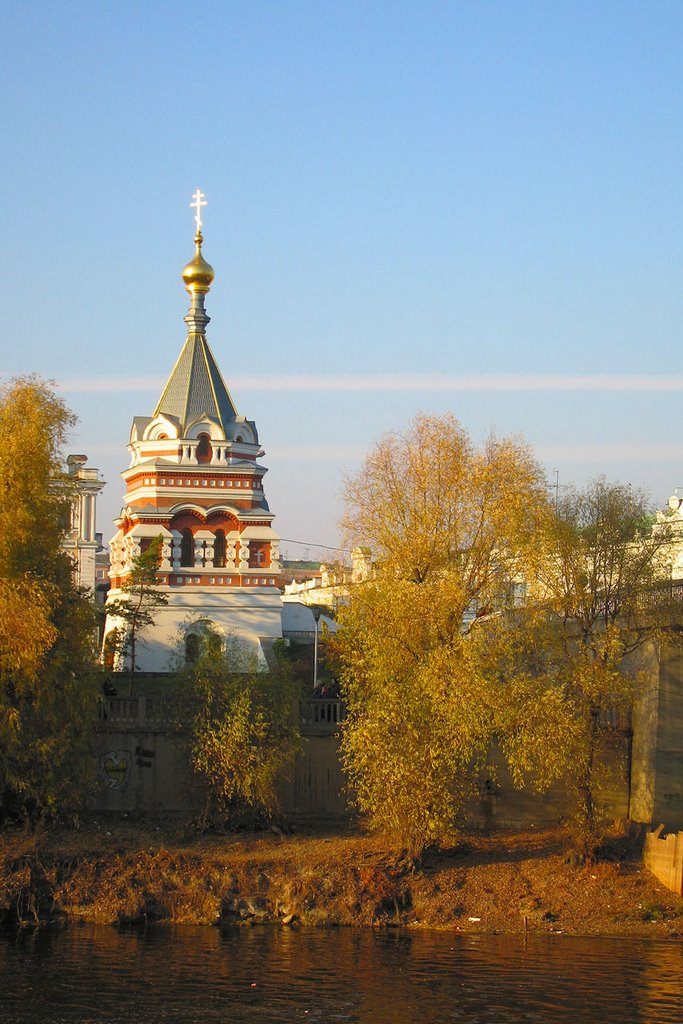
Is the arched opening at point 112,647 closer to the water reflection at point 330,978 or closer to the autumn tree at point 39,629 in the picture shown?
the autumn tree at point 39,629

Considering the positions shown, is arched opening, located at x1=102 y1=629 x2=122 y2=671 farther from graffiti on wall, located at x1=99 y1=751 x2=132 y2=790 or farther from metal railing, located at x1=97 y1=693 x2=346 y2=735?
graffiti on wall, located at x1=99 y1=751 x2=132 y2=790

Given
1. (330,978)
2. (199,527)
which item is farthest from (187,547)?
(330,978)

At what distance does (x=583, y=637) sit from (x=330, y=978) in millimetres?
9960

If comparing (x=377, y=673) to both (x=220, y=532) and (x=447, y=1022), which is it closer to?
(x=447, y=1022)

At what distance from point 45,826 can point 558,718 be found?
10.6 metres

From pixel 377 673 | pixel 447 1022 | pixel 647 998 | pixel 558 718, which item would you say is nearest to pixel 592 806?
pixel 558 718

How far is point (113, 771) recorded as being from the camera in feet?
108

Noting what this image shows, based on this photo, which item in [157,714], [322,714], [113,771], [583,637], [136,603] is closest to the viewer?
[583,637]

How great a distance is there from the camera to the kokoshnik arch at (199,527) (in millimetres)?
47250

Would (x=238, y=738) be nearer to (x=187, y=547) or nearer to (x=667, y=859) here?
(x=667, y=859)

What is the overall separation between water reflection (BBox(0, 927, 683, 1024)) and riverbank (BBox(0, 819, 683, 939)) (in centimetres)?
71

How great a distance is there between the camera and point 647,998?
886 inches

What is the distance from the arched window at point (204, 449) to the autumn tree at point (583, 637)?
63.0 ft

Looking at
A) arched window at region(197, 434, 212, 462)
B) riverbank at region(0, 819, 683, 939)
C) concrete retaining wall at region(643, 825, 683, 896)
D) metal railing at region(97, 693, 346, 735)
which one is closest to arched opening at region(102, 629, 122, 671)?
arched window at region(197, 434, 212, 462)
